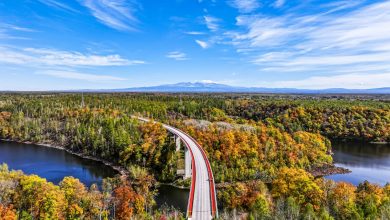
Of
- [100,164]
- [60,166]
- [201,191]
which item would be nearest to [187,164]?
[201,191]

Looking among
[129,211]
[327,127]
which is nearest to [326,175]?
[129,211]

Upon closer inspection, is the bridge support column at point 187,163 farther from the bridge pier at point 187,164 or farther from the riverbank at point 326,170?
the riverbank at point 326,170

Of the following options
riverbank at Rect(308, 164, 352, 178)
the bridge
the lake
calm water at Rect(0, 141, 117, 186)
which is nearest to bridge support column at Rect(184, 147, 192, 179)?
the bridge

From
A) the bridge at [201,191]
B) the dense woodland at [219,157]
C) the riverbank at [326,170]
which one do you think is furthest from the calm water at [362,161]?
the bridge at [201,191]

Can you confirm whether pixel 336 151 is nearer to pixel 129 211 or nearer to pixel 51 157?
pixel 129 211

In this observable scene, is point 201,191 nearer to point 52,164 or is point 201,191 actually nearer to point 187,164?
point 187,164
